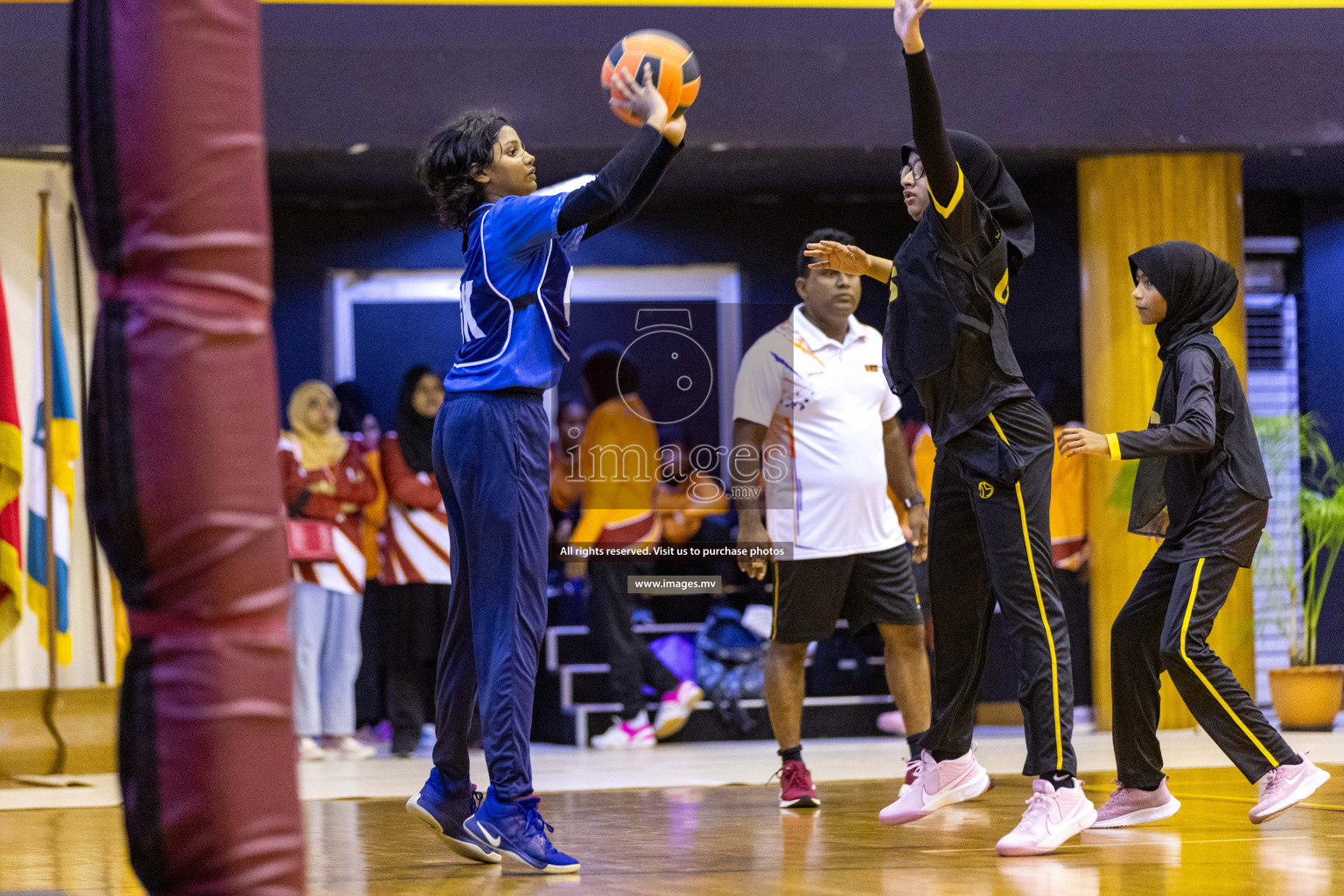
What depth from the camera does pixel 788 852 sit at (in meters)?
3.46

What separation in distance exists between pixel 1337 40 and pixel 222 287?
24.1ft

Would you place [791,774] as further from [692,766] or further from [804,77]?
[804,77]

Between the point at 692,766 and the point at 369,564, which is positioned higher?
the point at 369,564

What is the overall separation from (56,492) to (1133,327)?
217 inches

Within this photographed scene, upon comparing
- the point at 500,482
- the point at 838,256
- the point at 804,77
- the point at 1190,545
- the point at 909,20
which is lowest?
the point at 1190,545

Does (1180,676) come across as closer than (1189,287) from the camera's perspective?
Yes

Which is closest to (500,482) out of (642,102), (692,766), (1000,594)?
(642,102)

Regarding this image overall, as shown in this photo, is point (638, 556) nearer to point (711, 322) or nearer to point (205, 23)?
point (711, 322)

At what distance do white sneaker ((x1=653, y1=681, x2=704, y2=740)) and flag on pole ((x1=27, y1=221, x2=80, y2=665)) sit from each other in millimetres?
2883

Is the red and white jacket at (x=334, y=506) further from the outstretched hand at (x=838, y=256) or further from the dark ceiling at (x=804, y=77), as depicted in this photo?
the outstretched hand at (x=838, y=256)

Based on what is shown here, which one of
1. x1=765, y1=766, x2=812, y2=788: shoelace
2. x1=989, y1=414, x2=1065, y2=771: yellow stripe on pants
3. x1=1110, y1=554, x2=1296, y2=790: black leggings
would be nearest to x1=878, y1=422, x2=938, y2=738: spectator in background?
x1=765, y1=766, x2=812, y2=788: shoelace

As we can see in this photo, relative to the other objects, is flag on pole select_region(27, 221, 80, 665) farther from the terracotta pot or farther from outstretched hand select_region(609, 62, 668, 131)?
the terracotta pot

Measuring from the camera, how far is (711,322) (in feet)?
24.8

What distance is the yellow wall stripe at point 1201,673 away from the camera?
3844mm
